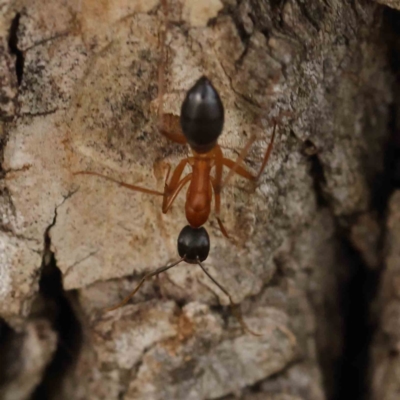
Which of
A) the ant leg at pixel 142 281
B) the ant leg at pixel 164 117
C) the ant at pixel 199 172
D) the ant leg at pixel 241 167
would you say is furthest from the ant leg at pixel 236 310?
the ant leg at pixel 164 117

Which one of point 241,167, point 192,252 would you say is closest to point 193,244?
→ point 192,252

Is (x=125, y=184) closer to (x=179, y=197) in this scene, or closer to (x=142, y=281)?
(x=179, y=197)

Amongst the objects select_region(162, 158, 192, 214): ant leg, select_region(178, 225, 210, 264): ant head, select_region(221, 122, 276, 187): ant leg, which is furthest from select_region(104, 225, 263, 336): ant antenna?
select_region(221, 122, 276, 187): ant leg

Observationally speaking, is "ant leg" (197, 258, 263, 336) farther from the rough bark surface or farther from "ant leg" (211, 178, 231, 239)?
"ant leg" (211, 178, 231, 239)

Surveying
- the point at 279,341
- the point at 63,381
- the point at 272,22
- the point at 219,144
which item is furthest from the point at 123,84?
the point at 63,381

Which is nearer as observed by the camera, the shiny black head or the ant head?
the shiny black head

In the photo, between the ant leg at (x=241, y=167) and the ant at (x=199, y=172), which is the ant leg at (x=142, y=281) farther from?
the ant leg at (x=241, y=167)
